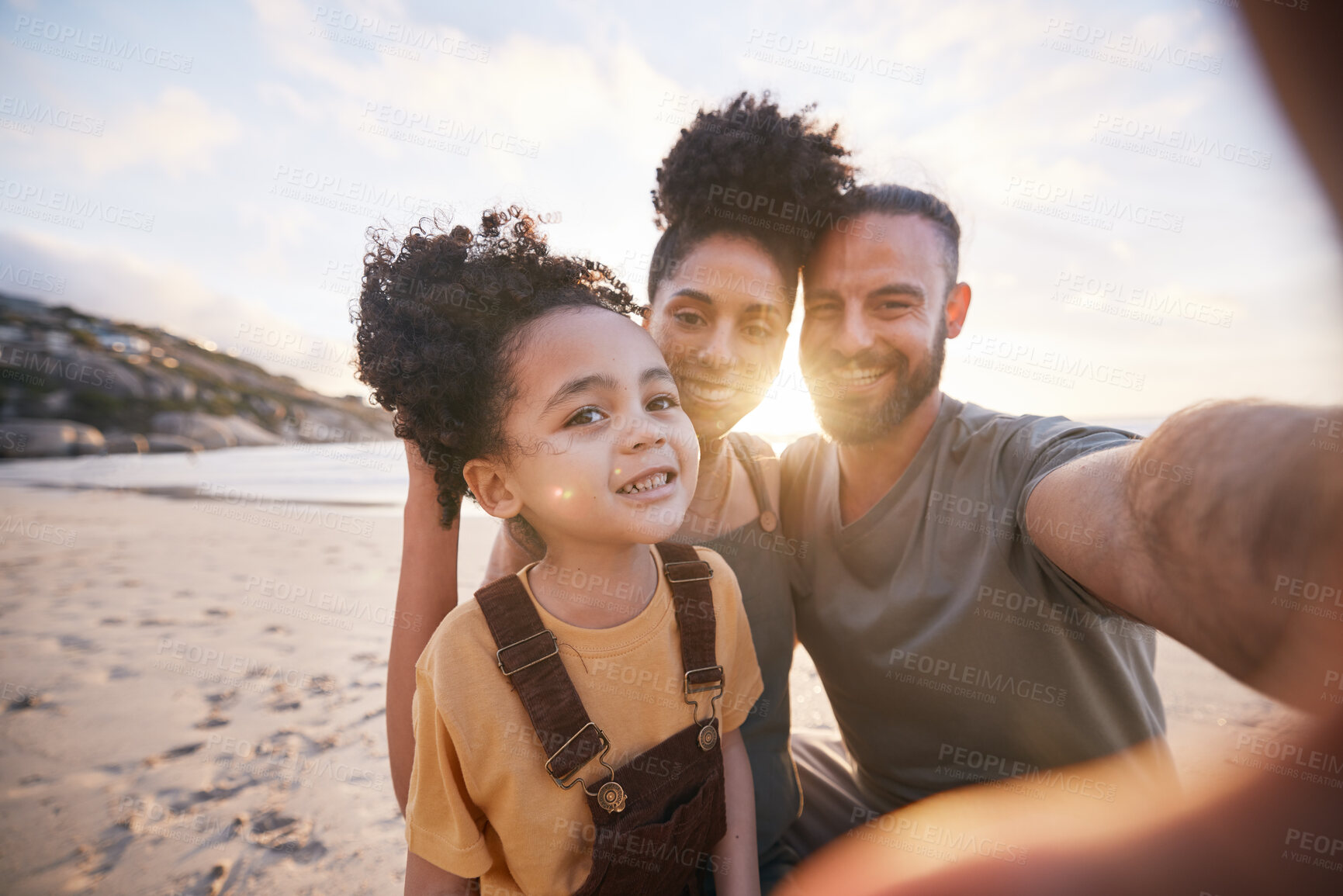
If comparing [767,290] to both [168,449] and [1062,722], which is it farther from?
[168,449]

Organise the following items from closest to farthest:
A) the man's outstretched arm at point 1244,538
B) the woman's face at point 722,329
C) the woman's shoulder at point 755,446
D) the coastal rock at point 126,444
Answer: the man's outstretched arm at point 1244,538, the woman's face at point 722,329, the woman's shoulder at point 755,446, the coastal rock at point 126,444

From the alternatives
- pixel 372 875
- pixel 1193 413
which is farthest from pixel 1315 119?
pixel 372 875

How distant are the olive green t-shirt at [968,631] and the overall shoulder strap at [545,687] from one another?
49.9 inches

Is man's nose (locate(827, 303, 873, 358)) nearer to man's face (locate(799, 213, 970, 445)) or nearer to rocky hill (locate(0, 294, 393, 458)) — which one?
man's face (locate(799, 213, 970, 445))

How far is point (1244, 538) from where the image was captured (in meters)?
1.11

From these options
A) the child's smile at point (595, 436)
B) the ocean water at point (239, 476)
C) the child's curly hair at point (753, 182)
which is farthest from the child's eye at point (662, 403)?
the ocean water at point (239, 476)

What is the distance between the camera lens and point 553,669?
59.8 inches

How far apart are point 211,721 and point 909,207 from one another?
5.06 m

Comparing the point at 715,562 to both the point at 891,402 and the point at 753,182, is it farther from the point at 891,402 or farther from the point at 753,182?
the point at 753,182

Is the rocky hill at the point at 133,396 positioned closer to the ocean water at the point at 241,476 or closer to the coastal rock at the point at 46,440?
the coastal rock at the point at 46,440

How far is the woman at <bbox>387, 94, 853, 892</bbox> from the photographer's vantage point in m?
2.03

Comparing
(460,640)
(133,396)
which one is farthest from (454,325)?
(133,396)

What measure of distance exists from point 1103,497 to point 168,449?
97.5 ft

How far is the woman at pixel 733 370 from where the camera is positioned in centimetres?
203
